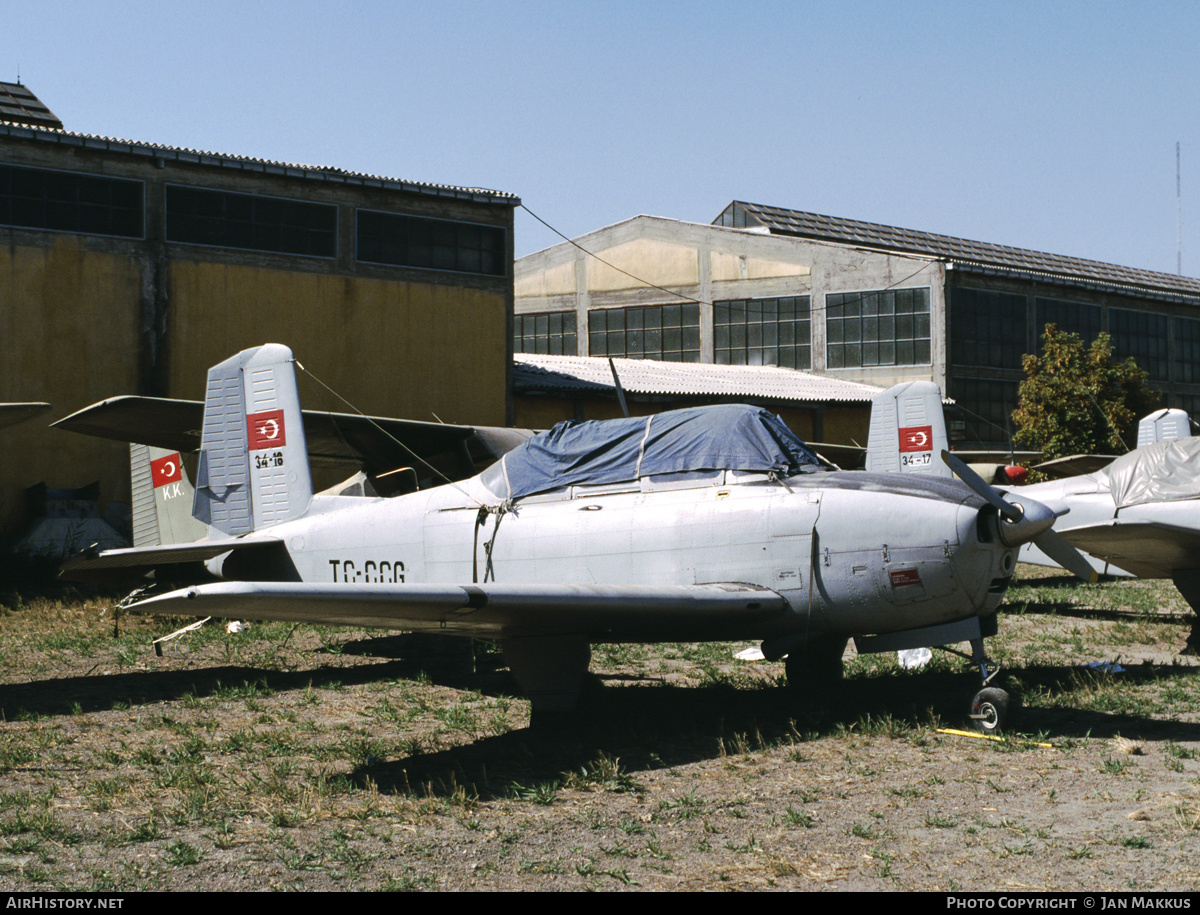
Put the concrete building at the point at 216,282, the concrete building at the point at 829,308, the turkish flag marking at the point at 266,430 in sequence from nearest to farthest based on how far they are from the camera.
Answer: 1. the turkish flag marking at the point at 266,430
2. the concrete building at the point at 216,282
3. the concrete building at the point at 829,308

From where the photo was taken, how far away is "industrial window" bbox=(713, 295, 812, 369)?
3700 cm

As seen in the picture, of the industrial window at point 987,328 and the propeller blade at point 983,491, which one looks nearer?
the propeller blade at point 983,491

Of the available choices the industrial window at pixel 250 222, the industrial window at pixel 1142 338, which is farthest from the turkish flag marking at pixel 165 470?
the industrial window at pixel 1142 338

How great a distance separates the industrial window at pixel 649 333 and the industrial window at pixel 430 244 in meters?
14.8

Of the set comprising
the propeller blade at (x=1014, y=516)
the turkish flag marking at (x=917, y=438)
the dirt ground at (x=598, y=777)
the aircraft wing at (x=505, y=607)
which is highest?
the turkish flag marking at (x=917, y=438)

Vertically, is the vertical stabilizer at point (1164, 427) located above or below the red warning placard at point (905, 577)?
above

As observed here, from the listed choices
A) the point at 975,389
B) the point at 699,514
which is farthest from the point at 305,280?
the point at 975,389

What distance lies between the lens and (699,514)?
820cm

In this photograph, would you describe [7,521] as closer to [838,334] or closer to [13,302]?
[13,302]

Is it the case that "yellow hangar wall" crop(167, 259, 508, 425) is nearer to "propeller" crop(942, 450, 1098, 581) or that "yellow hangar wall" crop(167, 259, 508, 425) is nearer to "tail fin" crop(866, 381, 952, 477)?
"tail fin" crop(866, 381, 952, 477)

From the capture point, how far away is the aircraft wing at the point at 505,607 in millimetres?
6129

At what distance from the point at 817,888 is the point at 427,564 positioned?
17.7 feet

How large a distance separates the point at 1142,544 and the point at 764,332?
26932mm

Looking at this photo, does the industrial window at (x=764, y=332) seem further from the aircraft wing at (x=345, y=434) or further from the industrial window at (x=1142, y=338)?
the aircraft wing at (x=345, y=434)
